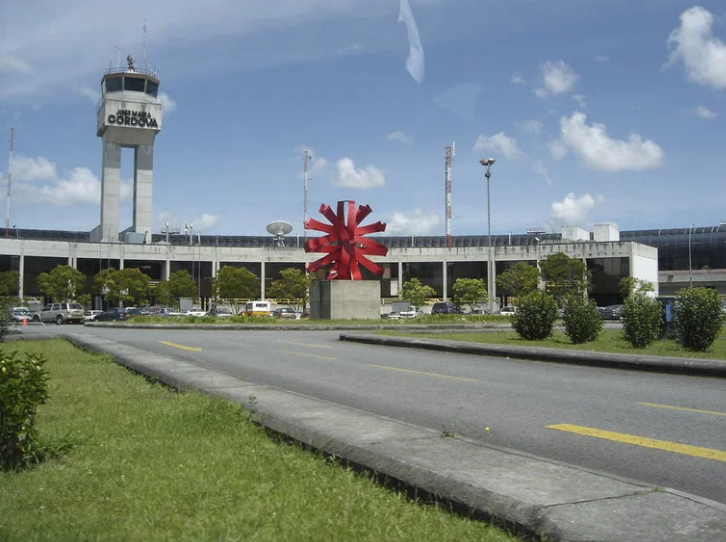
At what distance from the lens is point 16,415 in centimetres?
570

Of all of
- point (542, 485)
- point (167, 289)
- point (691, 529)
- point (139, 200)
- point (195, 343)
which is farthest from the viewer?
point (139, 200)

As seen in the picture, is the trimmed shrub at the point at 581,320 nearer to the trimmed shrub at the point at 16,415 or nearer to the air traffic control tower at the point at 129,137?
the trimmed shrub at the point at 16,415

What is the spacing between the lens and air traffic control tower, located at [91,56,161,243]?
9044 centimetres

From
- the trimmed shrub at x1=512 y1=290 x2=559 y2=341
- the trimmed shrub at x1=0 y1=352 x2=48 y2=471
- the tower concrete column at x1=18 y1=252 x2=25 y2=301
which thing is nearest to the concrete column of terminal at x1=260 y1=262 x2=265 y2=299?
the tower concrete column at x1=18 y1=252 x2=25 y2=301

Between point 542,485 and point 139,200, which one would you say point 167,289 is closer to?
point 139,200

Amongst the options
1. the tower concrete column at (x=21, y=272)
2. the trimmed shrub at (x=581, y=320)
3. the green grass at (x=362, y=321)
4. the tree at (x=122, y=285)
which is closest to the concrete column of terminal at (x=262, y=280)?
the tree at (x=122, y=285)

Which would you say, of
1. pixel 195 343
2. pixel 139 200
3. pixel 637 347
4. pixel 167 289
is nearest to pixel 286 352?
pixel 195 343

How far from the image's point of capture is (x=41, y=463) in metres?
5.80

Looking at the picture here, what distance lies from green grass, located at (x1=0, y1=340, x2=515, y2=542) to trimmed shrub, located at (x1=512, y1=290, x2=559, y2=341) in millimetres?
14959

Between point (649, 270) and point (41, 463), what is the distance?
318 feet

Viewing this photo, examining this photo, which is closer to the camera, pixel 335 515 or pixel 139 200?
pixel 335 515

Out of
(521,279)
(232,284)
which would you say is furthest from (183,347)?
(521,279)

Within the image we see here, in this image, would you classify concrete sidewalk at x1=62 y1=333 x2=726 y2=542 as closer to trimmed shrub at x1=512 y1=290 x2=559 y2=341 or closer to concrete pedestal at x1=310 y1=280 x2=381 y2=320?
trimmed shrub at x1=512 y1=290 x2=559 y2=341

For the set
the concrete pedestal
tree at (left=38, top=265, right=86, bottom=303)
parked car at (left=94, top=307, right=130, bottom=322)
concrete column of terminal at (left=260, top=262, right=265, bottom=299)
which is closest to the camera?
the concrete pedestal
